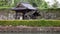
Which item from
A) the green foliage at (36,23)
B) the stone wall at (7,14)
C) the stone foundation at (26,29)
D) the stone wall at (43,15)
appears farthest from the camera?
the stone wall at (7,14)

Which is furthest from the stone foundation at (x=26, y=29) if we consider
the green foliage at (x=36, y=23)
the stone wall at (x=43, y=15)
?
the stone wall at (x=43, y=15)

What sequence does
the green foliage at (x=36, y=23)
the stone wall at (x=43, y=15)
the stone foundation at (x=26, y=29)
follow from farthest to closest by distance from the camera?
the stone wall at (x=43, y=15) → the green foliage at (x=36, y=23) → the stone foundation at (x=26, y=29)

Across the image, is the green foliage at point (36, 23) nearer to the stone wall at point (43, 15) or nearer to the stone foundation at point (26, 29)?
the stone foundation at point (26, 29)

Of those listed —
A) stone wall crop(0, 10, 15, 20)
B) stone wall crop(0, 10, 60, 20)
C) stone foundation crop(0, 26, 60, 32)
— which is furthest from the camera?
stone wall crop(0, 10, 15, 20)

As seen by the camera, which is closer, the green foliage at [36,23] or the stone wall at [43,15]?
the green foliage at [36,23]

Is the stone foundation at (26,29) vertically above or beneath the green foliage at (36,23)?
beneath

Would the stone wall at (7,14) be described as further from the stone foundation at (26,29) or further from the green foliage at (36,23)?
the stone foundation at (26,29)

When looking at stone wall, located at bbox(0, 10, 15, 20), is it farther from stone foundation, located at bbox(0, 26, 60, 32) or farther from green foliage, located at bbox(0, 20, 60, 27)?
stone foundation, located at bbox(0, 26, 60, 32)

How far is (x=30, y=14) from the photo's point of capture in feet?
81.5

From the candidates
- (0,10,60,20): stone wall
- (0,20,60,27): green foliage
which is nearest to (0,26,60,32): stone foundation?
(0,20,60,27): green foliage

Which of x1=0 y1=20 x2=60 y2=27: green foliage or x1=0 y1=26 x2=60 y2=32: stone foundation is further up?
x1=0 y1=20 x2=60 y2=27: green foliage

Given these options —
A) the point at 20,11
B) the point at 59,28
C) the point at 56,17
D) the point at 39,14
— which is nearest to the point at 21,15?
the point at 20,11

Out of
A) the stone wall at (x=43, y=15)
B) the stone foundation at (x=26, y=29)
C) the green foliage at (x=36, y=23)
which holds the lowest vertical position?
the stone wall at (x=43, y=15)

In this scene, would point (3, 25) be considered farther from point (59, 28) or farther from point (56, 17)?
point (56, 17)
